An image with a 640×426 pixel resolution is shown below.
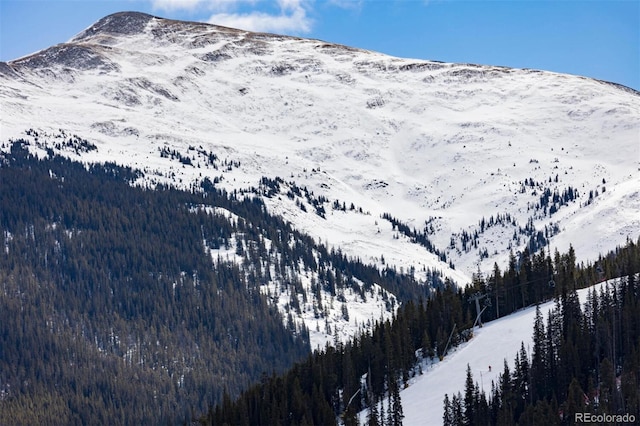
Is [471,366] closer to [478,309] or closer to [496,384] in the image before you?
[496,384]

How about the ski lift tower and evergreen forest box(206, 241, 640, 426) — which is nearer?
evergreen forest box(206, 241, 640, 426)

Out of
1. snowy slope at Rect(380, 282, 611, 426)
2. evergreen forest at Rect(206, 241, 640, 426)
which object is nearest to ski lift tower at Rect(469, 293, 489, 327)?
evergreen forest at Rect(206, 241, 640, 426)

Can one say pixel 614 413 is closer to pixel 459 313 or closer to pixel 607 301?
pixel 607 301

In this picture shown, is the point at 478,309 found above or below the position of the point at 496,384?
above

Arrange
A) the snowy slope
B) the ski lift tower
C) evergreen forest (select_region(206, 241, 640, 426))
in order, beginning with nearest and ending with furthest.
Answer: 1. evergreen forest (select_region(206, 241, 640, 426))
2. the snowy slope
3. the ski lift tower

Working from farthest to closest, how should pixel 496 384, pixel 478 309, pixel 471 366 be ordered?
pixel 478 309 < pixel 471 366 < pixel 496 384

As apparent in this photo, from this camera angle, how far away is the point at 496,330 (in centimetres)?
18325

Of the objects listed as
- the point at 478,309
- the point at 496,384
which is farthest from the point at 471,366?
the point at 478,309

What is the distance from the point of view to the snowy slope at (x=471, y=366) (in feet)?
522

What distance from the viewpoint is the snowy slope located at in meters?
159

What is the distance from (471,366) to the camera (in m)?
168

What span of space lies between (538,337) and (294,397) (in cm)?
4178

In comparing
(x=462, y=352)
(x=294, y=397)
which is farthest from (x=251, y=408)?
(x=462, y=352)

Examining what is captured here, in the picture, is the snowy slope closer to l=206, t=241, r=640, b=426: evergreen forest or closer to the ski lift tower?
l=206, t=241, r=640, b=426: evergreen forest
